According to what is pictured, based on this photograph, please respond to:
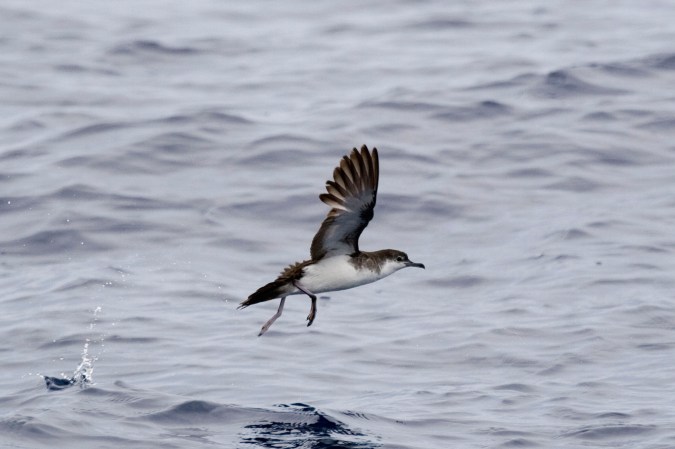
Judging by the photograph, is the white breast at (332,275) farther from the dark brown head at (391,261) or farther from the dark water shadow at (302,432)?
the dark water shadow at (302,432)

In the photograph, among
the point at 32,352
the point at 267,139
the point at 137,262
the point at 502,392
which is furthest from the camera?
the point at 267,139

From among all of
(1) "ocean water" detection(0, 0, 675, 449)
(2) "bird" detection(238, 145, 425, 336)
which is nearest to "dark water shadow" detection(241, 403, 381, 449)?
(1) "ocean water" detection(0, 0, 675, 449)

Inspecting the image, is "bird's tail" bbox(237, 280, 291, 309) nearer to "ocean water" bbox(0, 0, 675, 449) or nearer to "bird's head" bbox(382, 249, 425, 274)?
"bird's head" bbox(382, 249, 425, 274)

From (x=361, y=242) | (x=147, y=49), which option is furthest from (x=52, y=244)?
(x=147, y=49)

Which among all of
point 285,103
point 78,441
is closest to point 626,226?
point 285,103

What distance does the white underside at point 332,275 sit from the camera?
10.9 metres

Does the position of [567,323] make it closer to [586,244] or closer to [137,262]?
[586,244]

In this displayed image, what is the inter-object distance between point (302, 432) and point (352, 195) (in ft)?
7.11

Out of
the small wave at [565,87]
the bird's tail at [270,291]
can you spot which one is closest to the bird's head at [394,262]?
the bird's tail at [270,291]

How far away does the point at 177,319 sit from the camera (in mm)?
14555

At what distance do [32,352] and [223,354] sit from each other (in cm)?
186

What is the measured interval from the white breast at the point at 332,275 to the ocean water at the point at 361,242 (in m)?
1.27

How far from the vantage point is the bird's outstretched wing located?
10266mm

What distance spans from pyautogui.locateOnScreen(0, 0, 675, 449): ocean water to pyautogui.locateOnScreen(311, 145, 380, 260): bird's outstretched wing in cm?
174
